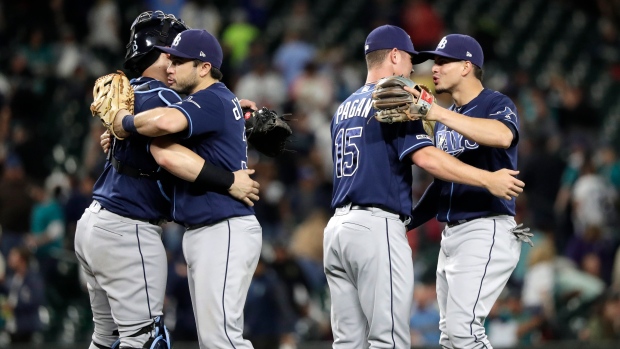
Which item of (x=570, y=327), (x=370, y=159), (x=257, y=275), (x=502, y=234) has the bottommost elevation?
(x=570, y=327)

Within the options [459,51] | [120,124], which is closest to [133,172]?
[120,124]

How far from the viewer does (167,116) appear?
5.96 m

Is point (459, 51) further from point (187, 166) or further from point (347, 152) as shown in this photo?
point (187, 166)

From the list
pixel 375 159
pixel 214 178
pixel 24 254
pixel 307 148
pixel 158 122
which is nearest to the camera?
pixel 158 122

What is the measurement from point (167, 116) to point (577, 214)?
8.47 m

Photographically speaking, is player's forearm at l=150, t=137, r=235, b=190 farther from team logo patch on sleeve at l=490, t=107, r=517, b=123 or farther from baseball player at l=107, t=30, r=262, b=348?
team logo patch on sleeve at l=490, t=107, r=517, b=123

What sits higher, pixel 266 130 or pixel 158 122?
pixel 158 122

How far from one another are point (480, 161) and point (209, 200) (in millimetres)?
1744

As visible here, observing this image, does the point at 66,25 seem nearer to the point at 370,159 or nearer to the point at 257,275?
the point at 257,275

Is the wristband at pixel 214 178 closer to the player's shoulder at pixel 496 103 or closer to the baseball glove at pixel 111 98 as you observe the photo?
the baseball glove at pixel 111 98

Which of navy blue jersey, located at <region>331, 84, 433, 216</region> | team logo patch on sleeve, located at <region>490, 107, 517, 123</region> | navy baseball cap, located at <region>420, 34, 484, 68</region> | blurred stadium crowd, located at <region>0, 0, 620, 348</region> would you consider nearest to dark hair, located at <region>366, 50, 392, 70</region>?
navy blue jersey, located at <region>331, 84, 433, 216</region>

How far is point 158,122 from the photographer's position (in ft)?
19.5

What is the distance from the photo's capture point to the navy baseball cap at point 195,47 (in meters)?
6.21

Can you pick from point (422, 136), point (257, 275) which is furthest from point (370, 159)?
point (257, 275)
